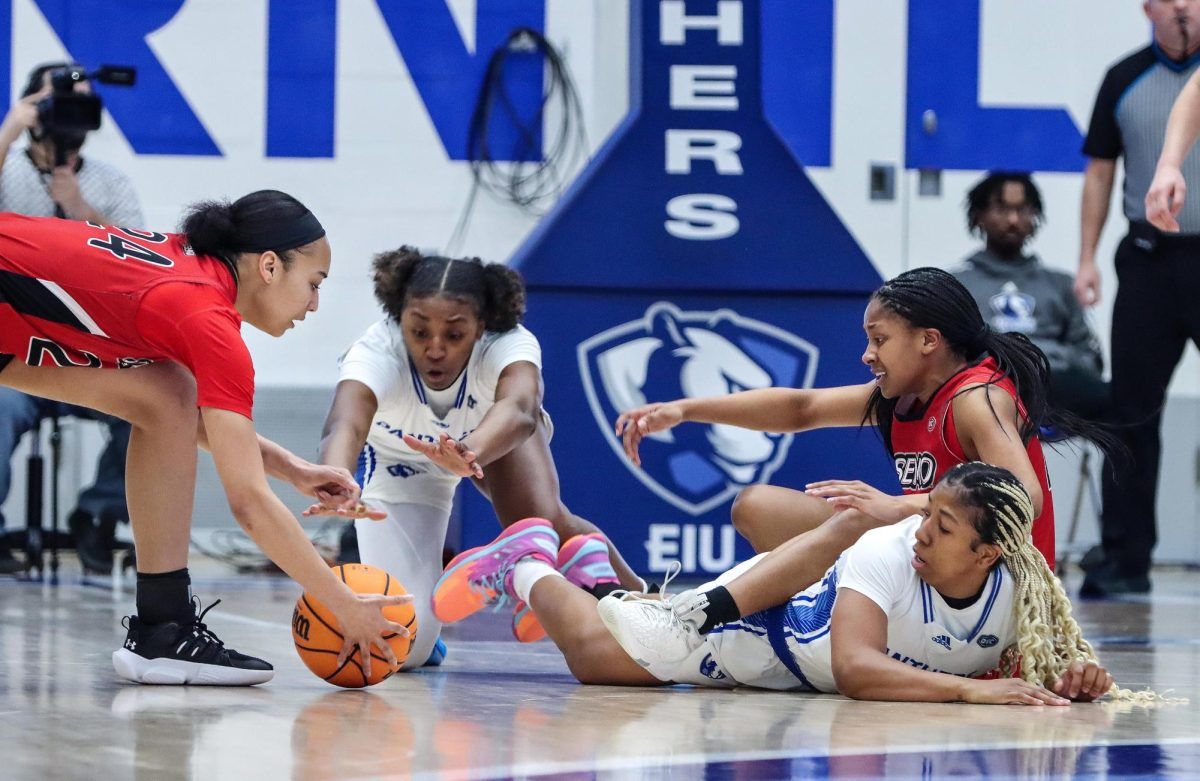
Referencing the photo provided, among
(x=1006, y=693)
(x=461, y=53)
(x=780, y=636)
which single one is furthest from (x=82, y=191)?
(x=1006, y=693)

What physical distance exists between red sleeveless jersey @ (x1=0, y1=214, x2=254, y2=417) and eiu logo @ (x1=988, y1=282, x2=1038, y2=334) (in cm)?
469

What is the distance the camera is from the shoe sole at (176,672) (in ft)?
11.6

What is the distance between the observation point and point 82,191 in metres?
6.81

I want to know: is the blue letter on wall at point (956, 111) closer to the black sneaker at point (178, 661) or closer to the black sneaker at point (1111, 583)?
the black sneaker at point (1111, 583)

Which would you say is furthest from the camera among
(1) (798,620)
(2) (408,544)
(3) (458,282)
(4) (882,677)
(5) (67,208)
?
(5) (67,208)

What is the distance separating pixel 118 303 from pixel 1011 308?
495 cm

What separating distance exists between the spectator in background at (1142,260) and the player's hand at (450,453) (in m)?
3.05

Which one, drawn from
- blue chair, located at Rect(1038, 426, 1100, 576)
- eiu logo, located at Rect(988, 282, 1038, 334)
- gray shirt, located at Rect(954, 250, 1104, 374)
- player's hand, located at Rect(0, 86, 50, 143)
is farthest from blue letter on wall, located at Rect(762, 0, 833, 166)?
player's hand, located at Rect(0, 86, 50, 143)

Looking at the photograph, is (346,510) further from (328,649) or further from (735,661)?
(735,661)

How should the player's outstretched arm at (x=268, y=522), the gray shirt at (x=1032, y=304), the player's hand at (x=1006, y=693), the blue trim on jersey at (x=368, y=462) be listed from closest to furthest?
the player's outstretched arm at (x=268, y=522) < the player's hand at (x=1006, y=693) < the blue trim on jersey at (x=368, y=462) < the gray shirt at (x=1032, y=304)

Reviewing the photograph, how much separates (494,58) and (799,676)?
532 centimetres

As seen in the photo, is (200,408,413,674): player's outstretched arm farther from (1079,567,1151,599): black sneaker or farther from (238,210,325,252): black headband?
(1079,567,1151,599): black sneaker

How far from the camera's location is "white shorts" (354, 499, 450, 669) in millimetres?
4664

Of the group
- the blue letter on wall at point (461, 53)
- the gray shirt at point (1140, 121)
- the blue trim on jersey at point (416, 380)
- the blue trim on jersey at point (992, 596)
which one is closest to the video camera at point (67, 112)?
the blue letter on wall at point (461, 53)
